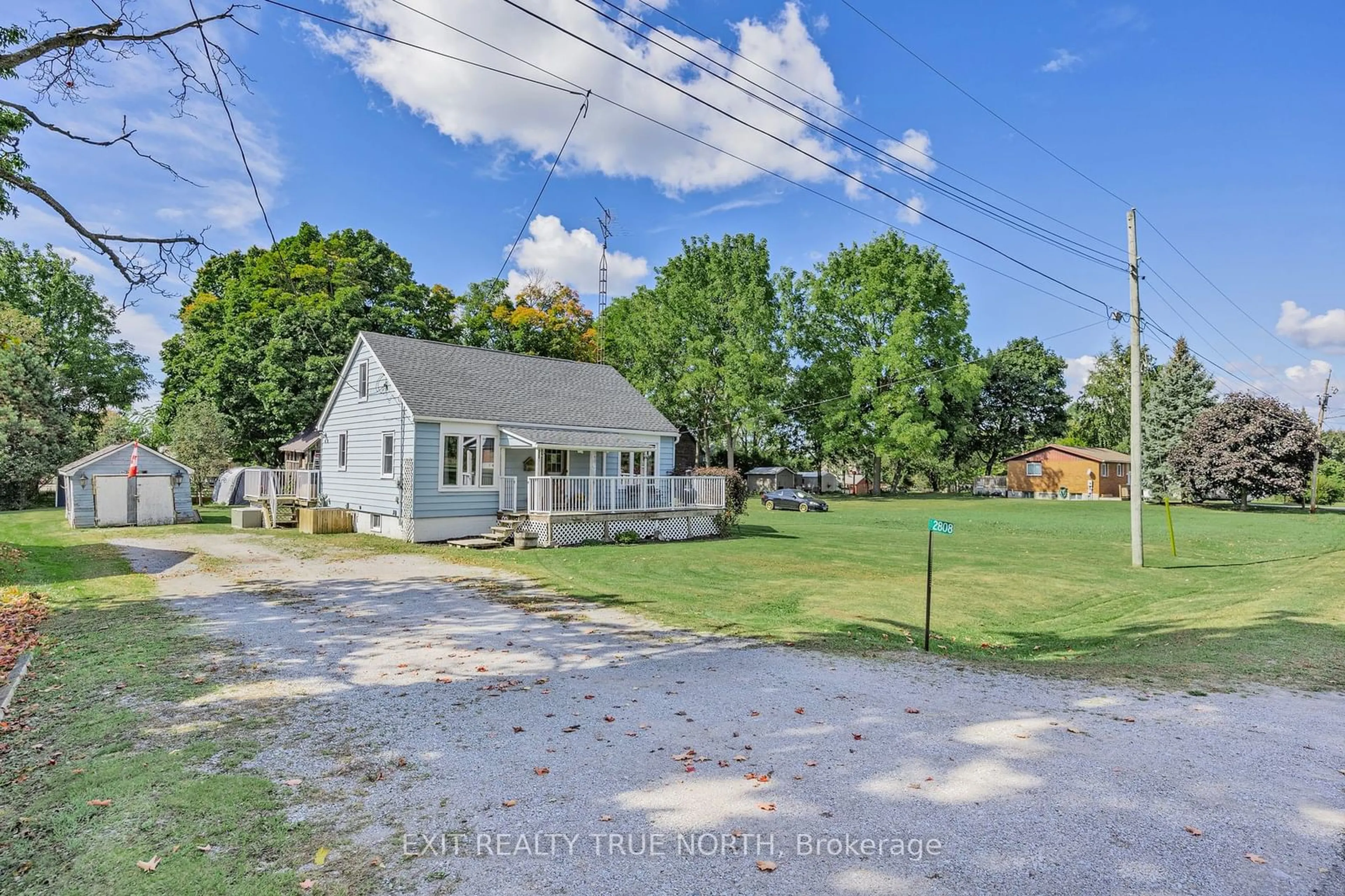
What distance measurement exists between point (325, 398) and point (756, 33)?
28006mm

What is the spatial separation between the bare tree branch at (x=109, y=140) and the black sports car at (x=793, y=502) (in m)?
30.2

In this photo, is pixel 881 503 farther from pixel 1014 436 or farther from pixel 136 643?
pixel 136 643

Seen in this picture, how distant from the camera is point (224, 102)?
756cm

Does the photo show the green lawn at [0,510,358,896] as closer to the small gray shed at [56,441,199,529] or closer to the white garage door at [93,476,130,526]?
the white garage door at [93,476,130,526]

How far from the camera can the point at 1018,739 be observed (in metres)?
4.56

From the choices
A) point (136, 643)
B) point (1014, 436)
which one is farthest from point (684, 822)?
point (1014, 436)

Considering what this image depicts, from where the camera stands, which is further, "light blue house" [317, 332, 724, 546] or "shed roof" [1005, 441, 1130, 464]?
"shed roof" [1005, 441, 1130, 464]

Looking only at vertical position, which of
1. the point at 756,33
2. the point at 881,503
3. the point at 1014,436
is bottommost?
the point at 881,503

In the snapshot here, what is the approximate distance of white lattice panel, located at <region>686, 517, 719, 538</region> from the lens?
1998cm

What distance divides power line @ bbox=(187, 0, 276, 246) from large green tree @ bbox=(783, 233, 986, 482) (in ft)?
134

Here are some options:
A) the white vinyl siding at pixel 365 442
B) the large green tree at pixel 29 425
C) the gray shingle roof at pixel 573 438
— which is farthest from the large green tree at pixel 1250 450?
the large green tree at pixel 29 425

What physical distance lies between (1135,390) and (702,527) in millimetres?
11706

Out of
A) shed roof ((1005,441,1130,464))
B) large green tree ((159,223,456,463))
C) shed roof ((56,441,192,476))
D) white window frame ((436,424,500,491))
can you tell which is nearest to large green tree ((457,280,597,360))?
large green tree ((159,223,456,463))

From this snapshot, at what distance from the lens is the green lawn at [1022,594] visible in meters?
7.74
